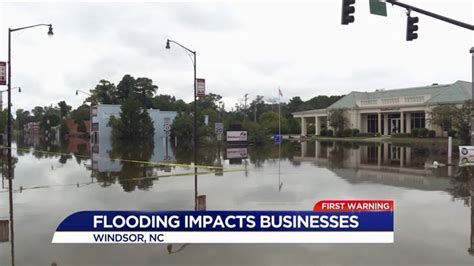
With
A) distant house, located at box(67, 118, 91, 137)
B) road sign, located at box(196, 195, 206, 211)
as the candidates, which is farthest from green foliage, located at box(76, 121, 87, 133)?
road sign, located at box(196, 195, 206, 211)

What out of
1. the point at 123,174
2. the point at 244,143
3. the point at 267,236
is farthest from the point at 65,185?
the point at 244,143

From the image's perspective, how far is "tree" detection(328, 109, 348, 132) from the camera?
5916 centimetres

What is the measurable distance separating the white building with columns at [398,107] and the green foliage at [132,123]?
28.4 meters

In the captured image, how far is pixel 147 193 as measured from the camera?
37.7 feet

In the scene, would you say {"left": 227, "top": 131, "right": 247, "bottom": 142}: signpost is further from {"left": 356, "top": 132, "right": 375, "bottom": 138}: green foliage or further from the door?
the door

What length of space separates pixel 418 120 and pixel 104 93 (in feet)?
250

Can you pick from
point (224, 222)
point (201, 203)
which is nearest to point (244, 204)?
point (201, 203)

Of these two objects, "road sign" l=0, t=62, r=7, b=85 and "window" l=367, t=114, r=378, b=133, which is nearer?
"road sign" l=0, t=62, r=7, b=85

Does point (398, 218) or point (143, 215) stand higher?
point (143, 215)

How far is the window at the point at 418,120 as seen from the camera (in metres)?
52.8

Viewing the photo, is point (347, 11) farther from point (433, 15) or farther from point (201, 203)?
point (201, 203)

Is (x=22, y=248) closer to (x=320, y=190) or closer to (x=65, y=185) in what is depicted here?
(x=65, y=185)

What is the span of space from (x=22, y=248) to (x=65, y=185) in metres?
7.33

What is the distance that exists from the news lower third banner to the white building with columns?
4636cm
